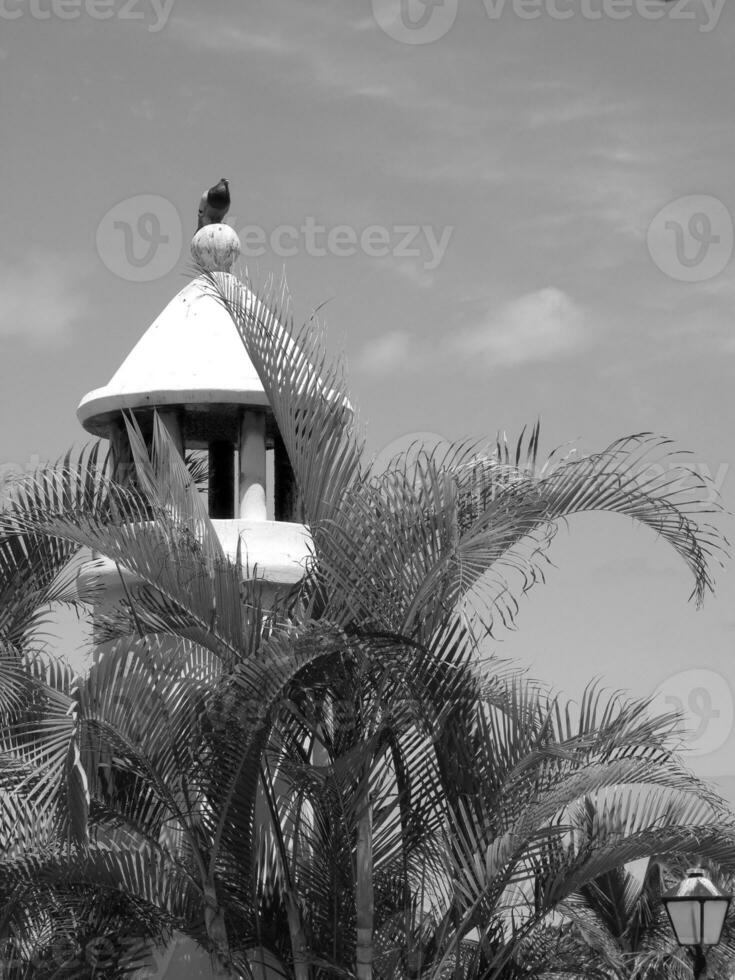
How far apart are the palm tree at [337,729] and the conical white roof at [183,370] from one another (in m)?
3.09

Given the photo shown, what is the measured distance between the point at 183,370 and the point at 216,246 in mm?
1172

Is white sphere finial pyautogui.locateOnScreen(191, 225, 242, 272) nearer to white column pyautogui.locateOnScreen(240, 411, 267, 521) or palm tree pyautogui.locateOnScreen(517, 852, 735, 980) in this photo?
white column pyautogui.locateOnScreen(240, 411, 267, 521)

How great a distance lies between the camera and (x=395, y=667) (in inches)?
368

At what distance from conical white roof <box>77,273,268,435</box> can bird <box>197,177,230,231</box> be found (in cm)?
64

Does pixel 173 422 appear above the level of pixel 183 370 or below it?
below

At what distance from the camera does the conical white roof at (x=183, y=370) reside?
13367mm

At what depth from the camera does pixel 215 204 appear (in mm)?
14336

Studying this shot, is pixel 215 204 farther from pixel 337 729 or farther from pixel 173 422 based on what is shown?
pixel 337 729

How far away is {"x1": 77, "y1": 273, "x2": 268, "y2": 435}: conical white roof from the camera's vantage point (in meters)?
13.4

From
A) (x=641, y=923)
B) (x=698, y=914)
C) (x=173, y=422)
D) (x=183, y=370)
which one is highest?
(x=183, y=370)

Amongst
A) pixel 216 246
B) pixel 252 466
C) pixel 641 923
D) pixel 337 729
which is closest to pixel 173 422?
pixel 252 466

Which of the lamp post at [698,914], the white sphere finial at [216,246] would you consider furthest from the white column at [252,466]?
→ the lamp post at [698,914]

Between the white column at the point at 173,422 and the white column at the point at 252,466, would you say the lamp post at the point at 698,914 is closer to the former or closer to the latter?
the white column at the point at 252,466

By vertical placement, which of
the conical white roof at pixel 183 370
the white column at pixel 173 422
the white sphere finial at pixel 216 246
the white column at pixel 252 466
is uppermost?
the white sphere finial at pixel 216 246
